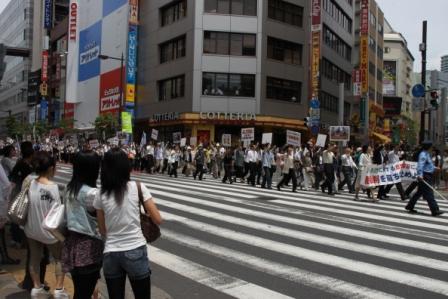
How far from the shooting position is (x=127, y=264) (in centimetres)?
378

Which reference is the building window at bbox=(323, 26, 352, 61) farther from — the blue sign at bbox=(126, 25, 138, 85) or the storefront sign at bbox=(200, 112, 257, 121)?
the blue sign at bbox=(126, 25, 138, 85)

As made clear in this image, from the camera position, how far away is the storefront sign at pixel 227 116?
39.5 m

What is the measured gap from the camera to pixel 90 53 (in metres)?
61.6

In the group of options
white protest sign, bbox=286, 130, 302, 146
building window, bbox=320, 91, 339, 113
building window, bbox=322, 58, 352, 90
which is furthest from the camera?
building window, bbox=322, 58, 352, 90

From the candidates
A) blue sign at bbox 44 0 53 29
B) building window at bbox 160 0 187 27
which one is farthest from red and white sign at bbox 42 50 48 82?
building window at bbox 160 0 187 27

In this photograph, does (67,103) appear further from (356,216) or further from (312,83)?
(356,216)

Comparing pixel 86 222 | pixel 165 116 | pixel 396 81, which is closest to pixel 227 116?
pixel 165 116

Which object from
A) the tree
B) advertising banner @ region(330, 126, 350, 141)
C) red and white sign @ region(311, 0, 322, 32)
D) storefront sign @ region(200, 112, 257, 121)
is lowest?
advertising banner @ region(330, 126, 350, 141)

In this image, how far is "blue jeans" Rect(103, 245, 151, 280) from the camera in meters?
3.78

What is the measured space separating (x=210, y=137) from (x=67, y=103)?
32971 mm

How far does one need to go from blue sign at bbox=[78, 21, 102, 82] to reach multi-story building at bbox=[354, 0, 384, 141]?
27.9 m

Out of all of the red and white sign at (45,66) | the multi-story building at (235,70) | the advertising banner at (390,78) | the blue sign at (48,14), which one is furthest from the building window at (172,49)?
the advertising banner at (390,78)

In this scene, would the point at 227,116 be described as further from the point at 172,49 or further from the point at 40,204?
the point at 40,204

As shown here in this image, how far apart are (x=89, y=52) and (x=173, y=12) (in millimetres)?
21049
